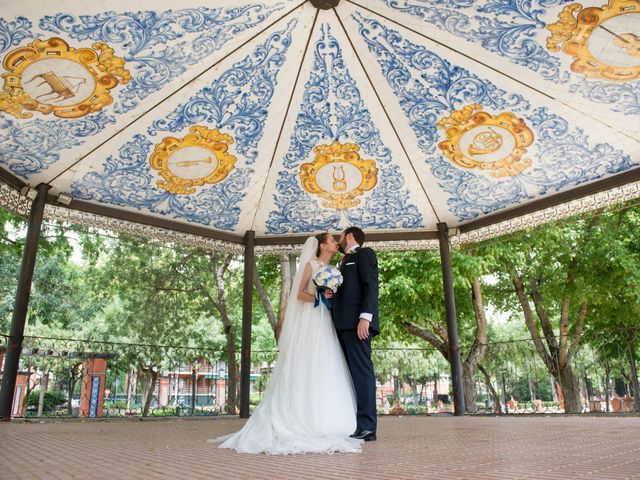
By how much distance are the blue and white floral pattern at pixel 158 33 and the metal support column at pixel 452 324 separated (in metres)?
4.45

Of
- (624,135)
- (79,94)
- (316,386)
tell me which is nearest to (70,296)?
(79,94)

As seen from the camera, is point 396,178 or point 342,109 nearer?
point 342,109

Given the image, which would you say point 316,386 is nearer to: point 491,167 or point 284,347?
point 284,347

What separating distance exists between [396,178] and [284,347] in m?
3.88

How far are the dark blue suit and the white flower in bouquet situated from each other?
11cm

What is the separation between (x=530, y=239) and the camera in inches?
497

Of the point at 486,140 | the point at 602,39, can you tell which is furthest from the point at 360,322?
the point at 486,140

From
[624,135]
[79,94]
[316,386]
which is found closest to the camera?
[316,386]

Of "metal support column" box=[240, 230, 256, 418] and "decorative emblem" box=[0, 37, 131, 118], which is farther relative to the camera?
"metal support column" box=[240, 230, 256, 418]

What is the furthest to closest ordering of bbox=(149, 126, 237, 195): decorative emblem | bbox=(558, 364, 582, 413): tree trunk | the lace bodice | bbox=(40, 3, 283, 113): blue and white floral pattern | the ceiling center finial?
bbox=(558, 364, 582, 413): tree trunk < bbox=(149, 126, 237, 195): decorative emblem < the ceiling center finial < bbox=(40, 3, 283, 113): blue and white floral pattern < the lace bodice

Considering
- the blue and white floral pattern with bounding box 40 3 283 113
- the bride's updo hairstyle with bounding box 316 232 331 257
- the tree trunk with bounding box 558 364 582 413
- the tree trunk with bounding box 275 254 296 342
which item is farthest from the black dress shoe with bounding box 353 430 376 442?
the tree trunk with bounding box 558 364 582 413

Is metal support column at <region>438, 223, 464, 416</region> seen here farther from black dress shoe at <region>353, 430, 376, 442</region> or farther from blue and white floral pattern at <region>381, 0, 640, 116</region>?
black dress shoe at <region>353, 430, 376, 442</region>

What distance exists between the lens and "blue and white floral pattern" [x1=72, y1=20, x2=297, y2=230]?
5.67 m

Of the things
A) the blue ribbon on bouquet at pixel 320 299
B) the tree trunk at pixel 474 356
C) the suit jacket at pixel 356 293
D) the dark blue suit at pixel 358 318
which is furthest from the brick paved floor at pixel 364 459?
the tree trunk at pixel 474 356
